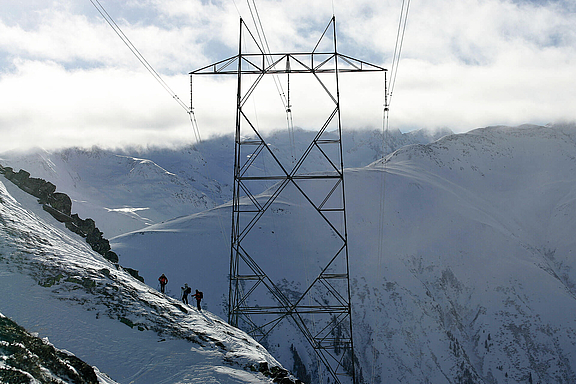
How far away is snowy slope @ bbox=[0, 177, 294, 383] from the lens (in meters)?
16.3

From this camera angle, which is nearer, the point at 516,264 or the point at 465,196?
the point at 516,264

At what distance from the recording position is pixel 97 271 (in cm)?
2092

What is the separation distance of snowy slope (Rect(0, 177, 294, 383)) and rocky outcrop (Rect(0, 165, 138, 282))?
3.34m

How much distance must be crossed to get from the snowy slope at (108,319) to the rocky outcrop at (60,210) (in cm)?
334

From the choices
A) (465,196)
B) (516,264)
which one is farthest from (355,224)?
(465,196)

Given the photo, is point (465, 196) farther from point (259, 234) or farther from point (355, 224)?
point (259, 234)

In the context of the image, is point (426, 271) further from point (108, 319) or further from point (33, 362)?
point (33, 362)

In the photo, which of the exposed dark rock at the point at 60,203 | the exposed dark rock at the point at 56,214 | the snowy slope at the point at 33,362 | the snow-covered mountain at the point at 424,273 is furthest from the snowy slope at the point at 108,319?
the snow-covered mountain at the point at 424,273

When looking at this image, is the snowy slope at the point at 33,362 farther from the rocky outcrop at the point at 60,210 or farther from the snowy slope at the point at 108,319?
the rocky outcrop at the point at 60,210

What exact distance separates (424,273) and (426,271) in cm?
67

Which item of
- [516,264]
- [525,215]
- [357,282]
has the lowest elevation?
[357,282]

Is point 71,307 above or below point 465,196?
below

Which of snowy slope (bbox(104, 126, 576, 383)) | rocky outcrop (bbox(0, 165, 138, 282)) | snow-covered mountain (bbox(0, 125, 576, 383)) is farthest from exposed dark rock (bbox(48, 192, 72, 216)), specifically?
snowy slope (bbox(104, 126, 576, 383))

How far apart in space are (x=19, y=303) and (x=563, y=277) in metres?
98.3
